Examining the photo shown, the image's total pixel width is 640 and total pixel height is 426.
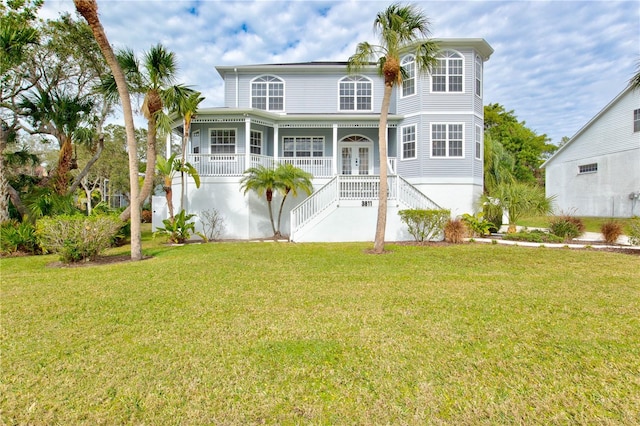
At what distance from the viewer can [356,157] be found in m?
18.2

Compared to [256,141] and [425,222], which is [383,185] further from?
[256,141]

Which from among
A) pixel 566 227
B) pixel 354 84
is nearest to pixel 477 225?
pixel 566 227

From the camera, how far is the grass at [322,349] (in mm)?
2686

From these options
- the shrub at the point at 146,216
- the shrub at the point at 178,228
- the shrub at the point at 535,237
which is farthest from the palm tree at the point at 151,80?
the shrub at the point at 146,216

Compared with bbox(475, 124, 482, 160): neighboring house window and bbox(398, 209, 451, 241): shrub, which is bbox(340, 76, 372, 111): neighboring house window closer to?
bbox(475, 124, 482, 160): neighboring house window

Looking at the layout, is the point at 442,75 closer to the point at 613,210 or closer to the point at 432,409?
the point at 613,210

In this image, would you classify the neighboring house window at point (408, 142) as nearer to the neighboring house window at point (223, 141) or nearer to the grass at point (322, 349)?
the neighboring house window at point (223, 141)

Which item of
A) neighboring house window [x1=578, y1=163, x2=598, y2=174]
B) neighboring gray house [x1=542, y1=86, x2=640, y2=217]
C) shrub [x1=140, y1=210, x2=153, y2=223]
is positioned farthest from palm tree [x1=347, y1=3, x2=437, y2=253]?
shrub [x1=140, y1=210, x2=153, y2=223]

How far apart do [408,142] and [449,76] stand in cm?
359

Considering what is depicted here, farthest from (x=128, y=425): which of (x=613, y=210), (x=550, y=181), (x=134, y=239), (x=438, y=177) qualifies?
(x=550, y=181)

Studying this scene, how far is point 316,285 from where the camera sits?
21.2 ft

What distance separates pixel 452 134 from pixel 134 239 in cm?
1406

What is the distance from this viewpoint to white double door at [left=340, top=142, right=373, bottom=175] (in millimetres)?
18141

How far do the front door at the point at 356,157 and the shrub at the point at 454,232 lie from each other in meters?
6.53
